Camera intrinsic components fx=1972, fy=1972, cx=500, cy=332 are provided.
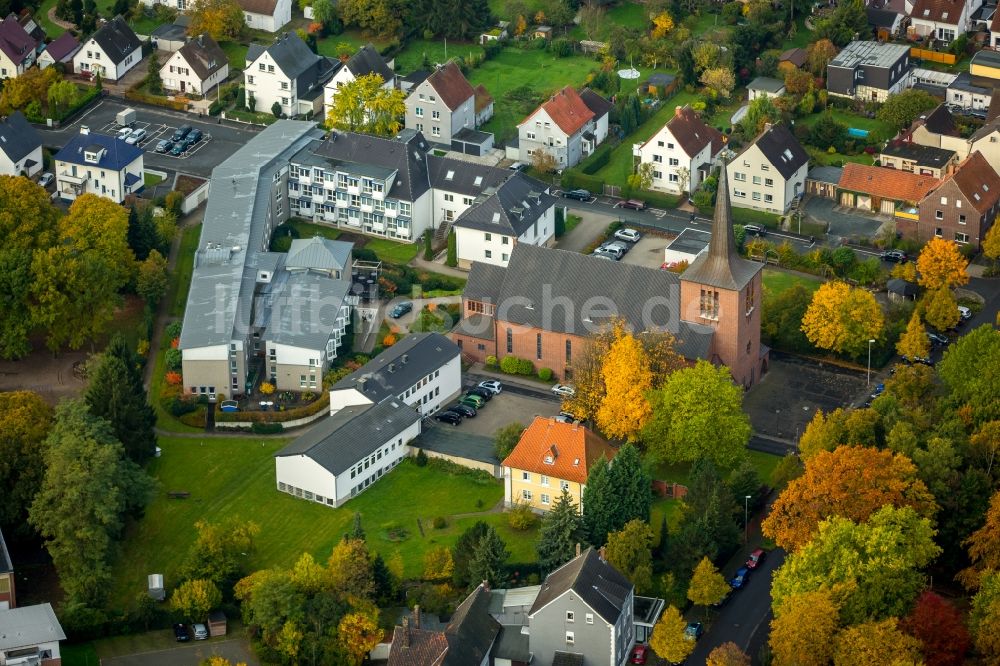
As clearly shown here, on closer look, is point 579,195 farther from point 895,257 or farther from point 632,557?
point 632,557

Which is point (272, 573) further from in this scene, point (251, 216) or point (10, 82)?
point (10, 82)

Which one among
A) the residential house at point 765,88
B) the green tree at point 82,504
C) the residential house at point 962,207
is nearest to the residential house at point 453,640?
the green tree at point 82,504

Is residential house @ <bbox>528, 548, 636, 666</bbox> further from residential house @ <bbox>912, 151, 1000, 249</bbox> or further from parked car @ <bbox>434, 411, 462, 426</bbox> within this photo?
residential house @ <bbox>912, 151, 1000, 249</bbox>

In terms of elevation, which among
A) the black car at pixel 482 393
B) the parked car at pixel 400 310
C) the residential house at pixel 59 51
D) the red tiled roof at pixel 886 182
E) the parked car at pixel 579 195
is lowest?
the black car at pixel 482 393

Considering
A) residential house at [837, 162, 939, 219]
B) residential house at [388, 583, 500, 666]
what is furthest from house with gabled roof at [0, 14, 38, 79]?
residential house at [388, 583, 500, 666]

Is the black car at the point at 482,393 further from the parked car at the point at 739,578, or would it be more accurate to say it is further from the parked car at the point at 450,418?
the parked car at the point at 739,578
